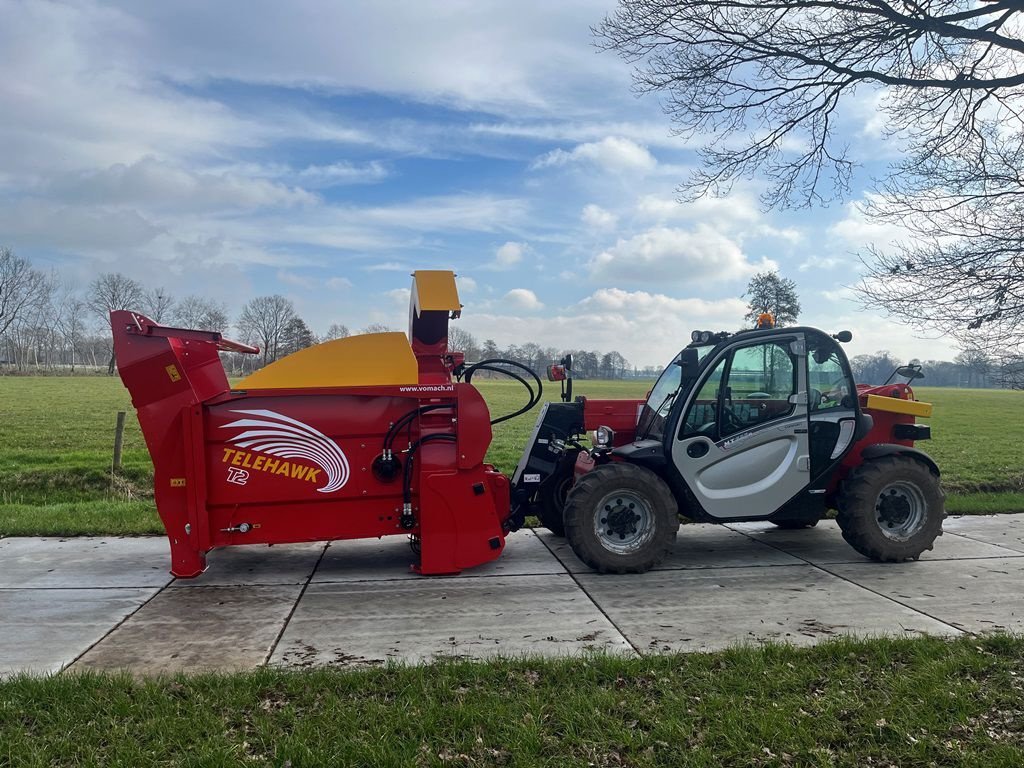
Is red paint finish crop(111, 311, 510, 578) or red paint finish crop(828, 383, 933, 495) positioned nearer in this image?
red paint finish crop(111, 311, 510, 578)

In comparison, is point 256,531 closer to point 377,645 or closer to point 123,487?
point 377,645

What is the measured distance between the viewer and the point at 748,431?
20.9 ft

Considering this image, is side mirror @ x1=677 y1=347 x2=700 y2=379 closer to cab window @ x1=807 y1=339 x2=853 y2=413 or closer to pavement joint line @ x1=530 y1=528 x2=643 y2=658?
cab window @ x1=807 y1=339 x2=853 y2=413

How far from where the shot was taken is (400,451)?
608cm

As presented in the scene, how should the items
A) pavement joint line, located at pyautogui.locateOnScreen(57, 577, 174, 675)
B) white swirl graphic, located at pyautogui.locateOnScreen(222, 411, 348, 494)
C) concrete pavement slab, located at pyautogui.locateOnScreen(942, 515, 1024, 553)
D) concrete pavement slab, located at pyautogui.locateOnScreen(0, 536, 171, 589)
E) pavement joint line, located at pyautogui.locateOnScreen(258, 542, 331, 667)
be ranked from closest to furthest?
pavement joint line, located at pyautogui.locateOnScreen(57, 577, 174, 675)
pavement joint line, located at pyautogui.locateOnScreen(258, 542, 331, 667)
white swirl graphic, located at pyautogui.locateOnScreen(222, 411, 348, 494)
concrete pavement slab, located at pyautogui.locateOnScreen(0, 536, 171, 589)
concrete pavement slab, located at pyautogui.locateOnScreen(942, 515, 1024, 553)

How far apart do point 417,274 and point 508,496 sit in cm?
214

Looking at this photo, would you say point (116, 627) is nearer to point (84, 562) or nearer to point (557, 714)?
point (84, 562)

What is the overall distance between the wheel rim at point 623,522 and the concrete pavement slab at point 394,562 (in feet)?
1.71

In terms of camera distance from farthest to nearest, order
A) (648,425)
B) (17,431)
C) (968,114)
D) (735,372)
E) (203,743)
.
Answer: (17,431) < (968,114) < (648,425) < (735,372) < (203,743)

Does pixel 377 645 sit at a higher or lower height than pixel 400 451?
lower

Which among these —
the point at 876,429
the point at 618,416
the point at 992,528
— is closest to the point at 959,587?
the point at 876,429

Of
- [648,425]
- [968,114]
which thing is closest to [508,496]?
[648,425]

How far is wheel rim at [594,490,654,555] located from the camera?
20.2ft

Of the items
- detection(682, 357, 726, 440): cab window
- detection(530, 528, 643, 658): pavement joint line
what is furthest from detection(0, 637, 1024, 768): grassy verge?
detection(682, 357, 726, 440): cab window
